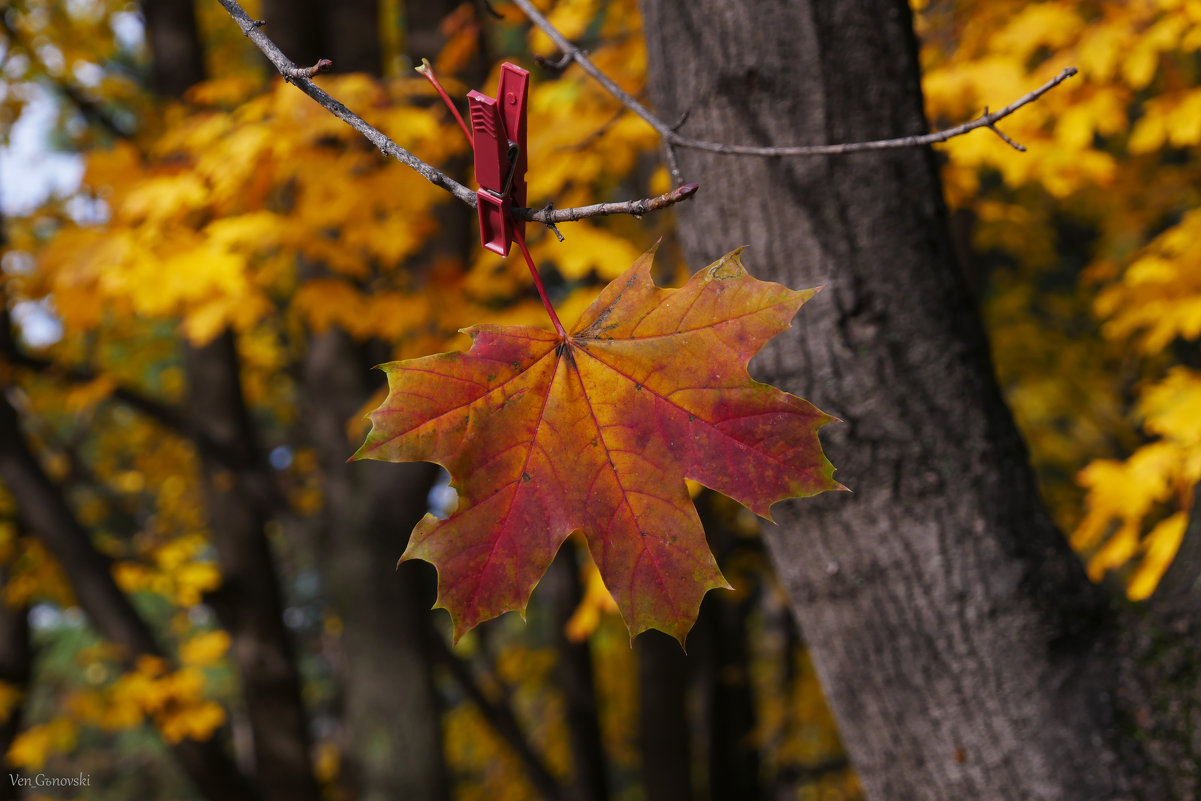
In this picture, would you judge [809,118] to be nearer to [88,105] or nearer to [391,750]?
[391,750]

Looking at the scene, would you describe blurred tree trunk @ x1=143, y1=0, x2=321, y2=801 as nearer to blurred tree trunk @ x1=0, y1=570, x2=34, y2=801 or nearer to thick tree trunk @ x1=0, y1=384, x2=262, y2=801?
thick tree trunk @ x1=0, y1=384, x2=262, y2=801

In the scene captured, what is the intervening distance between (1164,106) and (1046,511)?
5.65ft

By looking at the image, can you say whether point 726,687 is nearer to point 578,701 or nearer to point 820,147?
point 578,701

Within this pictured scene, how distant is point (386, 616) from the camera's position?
12.1ft

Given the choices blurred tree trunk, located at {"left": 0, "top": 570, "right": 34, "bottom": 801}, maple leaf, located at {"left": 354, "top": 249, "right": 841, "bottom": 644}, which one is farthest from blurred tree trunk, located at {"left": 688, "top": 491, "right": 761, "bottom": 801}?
maple leaf, located at {"left": 354, "top": 249, "right": 841, "bottom": 644}

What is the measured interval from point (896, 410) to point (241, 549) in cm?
441


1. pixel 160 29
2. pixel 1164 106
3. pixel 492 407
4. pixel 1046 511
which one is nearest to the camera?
pixel 492 407

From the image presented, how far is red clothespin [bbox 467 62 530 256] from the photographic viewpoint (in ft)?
2.20

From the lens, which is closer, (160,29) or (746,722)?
(160,29)

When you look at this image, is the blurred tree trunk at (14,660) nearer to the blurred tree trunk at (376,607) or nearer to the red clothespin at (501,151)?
the blurred tree trunk at (376,607)

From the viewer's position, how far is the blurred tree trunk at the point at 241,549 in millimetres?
4355

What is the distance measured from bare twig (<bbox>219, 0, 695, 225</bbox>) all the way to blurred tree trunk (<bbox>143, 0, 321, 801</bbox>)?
12.1 ft

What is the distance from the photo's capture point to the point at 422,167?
641mm

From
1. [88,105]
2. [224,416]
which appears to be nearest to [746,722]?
[224,416]
